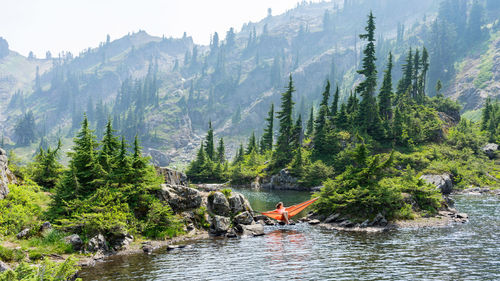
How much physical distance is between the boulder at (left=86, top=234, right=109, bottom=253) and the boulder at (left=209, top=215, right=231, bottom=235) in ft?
37.2

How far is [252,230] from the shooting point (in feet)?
121

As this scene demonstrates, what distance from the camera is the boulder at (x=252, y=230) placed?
1420 inches

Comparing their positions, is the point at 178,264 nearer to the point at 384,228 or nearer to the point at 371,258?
the point at 371,258

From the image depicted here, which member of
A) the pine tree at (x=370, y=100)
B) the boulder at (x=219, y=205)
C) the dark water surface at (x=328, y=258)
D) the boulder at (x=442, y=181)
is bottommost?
the dark water surface at (x=328, y=258)

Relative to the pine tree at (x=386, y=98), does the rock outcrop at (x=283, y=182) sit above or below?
below

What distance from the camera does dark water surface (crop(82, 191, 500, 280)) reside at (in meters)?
22.8

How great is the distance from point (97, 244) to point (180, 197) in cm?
1086

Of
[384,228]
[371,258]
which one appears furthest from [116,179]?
[384,228]

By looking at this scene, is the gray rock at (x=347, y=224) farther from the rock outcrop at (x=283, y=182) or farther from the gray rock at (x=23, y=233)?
the rock outcrop at (x=283, y=182)

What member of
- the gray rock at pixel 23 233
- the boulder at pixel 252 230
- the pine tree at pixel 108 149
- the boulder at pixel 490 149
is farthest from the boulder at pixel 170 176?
the boulder at pixel 490 149

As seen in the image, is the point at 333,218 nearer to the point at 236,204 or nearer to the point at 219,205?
the point at 236,204

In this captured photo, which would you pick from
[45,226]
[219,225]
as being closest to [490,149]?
[219,225]

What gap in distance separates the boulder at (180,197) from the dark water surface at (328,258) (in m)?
5.43

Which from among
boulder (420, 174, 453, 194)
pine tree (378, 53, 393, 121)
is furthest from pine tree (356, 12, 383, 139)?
boulder (420, 174, 453, 194)
